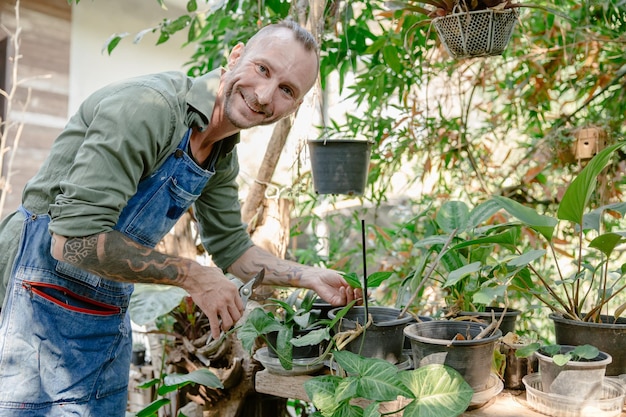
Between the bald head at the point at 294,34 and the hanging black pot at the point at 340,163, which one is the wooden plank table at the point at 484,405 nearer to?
the bald head at the point at 294,34

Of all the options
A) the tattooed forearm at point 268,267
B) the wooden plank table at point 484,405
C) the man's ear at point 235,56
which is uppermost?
the man's ear at point 235,56

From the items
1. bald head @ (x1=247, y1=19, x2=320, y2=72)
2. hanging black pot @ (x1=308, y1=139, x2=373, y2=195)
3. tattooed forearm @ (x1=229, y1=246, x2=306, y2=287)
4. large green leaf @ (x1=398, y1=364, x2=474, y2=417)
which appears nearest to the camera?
large green leaf @ (x1=398, y1=364, x2=474, y2=417)

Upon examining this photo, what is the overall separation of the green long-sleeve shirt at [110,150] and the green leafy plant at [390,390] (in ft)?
1.86

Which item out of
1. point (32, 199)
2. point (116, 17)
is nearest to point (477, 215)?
point (32, 199)

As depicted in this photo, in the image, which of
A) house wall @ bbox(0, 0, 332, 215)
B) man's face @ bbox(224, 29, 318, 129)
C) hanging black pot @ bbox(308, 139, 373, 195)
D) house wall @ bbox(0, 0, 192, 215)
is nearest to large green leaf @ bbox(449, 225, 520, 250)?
man's face @ bbox(224, 29, 318, 129)

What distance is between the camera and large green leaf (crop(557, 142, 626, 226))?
1.19m

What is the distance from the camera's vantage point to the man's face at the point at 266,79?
1.47m

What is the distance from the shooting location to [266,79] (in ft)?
4.84

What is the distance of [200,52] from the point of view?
9.59 feet

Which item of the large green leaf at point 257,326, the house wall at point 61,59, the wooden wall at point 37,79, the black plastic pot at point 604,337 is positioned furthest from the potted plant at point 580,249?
the wooden wall at point 37,79

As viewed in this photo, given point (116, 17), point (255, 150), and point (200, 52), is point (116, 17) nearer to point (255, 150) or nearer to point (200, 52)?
point (200, 52)

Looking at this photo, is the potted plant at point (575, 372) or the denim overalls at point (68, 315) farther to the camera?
the denim overalls at point (68, 315)

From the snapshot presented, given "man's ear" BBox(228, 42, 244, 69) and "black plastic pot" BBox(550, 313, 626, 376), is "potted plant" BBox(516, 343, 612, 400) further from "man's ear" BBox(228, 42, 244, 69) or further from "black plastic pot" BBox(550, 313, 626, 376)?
"man's ear" BBox(228, 42, 244, 69)

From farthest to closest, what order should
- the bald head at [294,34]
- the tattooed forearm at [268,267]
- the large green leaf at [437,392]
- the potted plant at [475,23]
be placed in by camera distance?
1. the potted plant at [475,23]
2. the tattooed forearm at [268,267]
3. the bald head at [294,34]
4. the large green leaf at [437,392]
